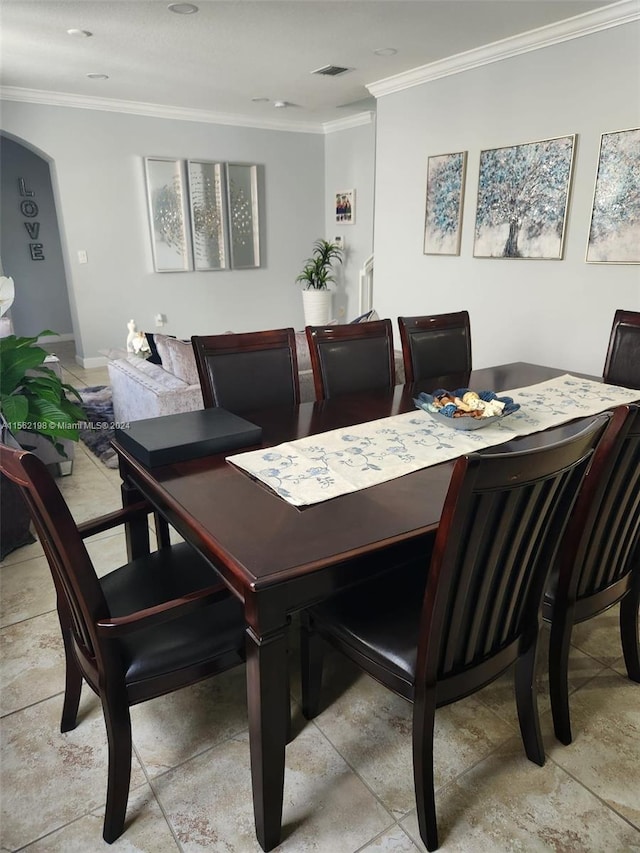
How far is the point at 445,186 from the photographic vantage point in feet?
14.3

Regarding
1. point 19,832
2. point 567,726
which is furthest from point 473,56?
point 19,832

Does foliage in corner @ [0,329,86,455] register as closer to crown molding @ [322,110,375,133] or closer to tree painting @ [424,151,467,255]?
tree painting @ [424,151,467,255]

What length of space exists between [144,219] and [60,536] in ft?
17.9

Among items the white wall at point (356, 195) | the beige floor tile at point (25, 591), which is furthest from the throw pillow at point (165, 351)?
the white wall at point (356, 195)

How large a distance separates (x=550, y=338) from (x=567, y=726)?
2864mm

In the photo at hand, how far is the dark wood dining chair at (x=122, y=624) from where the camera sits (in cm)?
109

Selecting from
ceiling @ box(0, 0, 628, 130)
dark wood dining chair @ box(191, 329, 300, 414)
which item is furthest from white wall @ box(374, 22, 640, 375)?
dark wood dining chair @ box(191, 329, 300, 414)

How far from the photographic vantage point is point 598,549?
1468mm

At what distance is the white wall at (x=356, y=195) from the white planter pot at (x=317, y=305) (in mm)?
244

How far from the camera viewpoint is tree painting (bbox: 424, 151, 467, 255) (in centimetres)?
427

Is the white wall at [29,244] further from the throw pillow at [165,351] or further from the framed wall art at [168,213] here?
the throw pillow at [165,351]

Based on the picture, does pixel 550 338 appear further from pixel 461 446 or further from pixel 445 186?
pixel 461 446

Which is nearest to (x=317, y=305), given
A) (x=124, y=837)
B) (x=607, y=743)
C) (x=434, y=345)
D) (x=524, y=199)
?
(x=524, y=199)

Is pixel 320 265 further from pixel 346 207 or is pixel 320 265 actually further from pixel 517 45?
pixel 517 45
